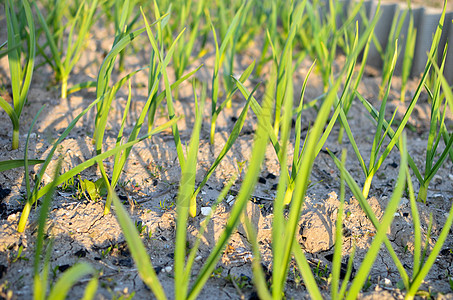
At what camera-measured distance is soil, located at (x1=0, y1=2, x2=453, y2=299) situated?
1150 millimetres

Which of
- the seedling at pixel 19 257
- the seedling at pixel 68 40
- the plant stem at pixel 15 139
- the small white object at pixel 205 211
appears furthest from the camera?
the seedling at pixel 68 40

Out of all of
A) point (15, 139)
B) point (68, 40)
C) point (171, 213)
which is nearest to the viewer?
point (171, 213)

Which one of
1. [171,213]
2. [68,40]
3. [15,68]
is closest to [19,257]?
[171,213]

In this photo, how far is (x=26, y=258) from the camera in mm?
1137

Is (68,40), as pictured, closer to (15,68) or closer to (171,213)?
(15,68)

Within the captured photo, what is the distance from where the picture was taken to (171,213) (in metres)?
1.39

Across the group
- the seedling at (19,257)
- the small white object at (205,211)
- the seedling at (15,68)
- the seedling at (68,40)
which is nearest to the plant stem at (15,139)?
the seedling at (15,68)

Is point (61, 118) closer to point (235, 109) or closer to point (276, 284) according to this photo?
point (235, 109)

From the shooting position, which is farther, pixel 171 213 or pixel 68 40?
pixel 68 40

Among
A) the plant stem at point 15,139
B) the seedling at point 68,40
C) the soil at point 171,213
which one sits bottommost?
the soil at point 171,213

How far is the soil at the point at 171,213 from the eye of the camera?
3.77ft

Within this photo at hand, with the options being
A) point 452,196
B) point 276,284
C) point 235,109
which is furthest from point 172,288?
point 235,109

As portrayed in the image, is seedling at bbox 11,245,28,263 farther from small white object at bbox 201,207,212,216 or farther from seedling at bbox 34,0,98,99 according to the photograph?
seedling at bbox 34,0,98,99

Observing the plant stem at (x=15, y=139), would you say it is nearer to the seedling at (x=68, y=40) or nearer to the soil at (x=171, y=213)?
the soil at (x=171, y=213)
